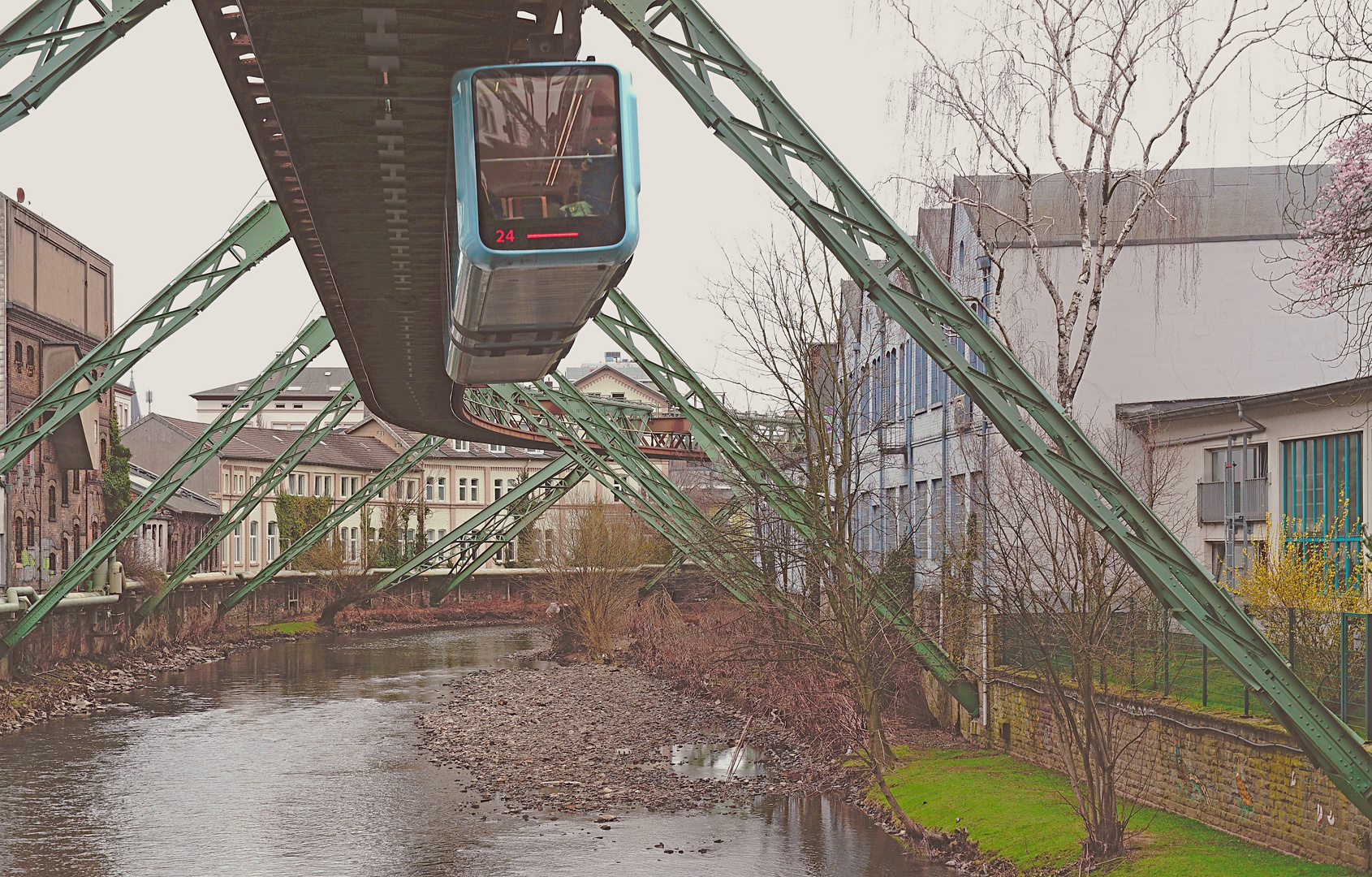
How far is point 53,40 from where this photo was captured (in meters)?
12.6

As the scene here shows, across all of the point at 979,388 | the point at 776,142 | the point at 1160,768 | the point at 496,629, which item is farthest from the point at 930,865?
the point at 496,629

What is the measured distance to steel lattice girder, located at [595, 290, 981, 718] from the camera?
18438 millimetres

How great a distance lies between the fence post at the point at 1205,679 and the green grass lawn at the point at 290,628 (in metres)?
40.9

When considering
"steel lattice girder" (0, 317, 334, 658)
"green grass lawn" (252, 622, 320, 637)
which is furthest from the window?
"green grass lawn" (252, 622, 320, 637)

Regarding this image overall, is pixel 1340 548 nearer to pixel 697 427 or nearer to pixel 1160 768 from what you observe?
pixel 1160 768

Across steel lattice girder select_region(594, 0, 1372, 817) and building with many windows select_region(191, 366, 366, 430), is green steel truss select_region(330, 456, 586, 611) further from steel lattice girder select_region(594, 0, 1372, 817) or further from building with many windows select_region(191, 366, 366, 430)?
steel lattice girder select_region(594, 0, 1372, 817)

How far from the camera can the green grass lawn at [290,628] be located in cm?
5003

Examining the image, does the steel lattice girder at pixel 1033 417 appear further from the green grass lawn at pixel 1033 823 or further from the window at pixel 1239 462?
the window at pixel 1239 462

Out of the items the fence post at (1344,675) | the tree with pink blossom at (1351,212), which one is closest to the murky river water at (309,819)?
the fence post at (1344,675)

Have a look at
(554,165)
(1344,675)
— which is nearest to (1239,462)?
(1344,675)

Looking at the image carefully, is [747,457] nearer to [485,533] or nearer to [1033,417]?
[1033,417]

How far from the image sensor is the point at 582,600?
39.5m

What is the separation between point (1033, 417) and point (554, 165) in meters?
4.25

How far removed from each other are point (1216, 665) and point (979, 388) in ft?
18.2
